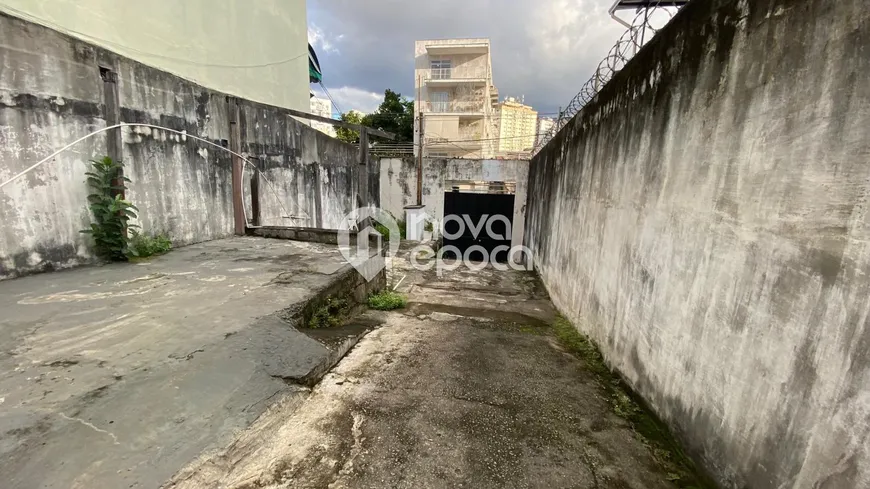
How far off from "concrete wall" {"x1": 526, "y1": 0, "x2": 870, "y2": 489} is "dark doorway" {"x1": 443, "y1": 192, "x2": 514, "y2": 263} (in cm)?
773

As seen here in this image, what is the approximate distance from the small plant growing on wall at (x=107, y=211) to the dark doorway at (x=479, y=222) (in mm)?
8143

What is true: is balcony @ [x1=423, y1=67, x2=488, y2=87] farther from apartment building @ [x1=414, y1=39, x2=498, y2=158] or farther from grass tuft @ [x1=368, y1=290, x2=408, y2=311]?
grass tuft @ [x1=368, y1=290, x2=408, y2=311]

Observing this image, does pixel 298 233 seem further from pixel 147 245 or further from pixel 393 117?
pixel 393 117

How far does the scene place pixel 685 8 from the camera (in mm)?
2422

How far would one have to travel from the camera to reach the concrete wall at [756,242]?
1.21 meters

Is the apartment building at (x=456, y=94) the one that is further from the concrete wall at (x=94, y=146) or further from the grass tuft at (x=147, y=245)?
the grass tuft at (x=147, y=245)

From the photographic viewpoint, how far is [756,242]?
1578 millimetres

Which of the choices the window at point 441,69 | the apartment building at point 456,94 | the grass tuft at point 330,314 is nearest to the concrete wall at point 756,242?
the grass tuft at point 330,314

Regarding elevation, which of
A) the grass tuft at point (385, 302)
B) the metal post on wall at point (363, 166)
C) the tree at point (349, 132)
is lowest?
the grass tuft at point (385, 302)

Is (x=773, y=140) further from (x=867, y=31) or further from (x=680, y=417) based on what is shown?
(x=680, y=417)

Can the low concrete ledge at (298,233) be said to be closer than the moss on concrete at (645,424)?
No

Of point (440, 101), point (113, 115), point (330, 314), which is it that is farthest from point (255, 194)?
point (440, 101)

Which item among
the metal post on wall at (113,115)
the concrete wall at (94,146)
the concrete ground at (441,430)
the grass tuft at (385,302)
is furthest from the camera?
the grass tuft at (385,302)

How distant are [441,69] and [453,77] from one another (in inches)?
33.2
